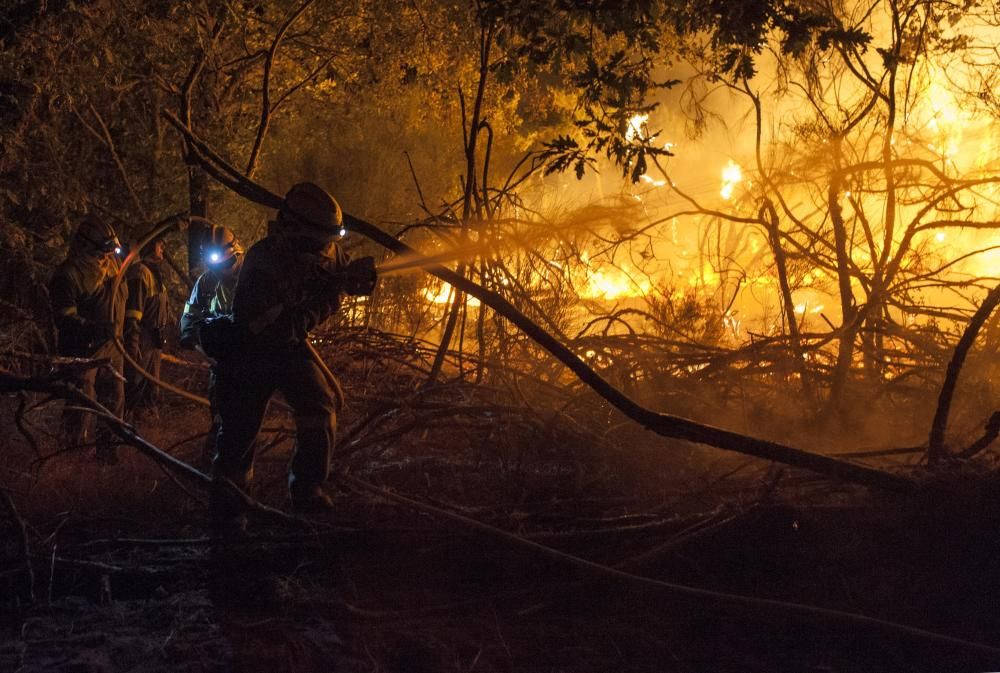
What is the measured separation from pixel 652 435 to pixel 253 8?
6818 mm

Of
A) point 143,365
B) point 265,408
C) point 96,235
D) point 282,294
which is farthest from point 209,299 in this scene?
point 143,365

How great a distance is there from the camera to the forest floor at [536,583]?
336 cm

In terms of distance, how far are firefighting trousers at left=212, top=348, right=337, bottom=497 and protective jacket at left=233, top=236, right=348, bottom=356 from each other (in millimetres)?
104

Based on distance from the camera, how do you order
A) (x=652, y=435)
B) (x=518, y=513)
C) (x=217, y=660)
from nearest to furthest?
(x=217, y=660)
(x=518, y=513)
(x=652, y=435)

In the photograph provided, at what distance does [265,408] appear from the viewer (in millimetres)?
4250

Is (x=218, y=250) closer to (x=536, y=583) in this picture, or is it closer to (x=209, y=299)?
(x=209, y=299)

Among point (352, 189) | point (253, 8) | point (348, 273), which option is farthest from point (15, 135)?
point (352, 189)

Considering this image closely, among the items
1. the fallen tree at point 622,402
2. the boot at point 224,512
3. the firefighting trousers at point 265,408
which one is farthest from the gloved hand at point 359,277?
the boot at point 224,512

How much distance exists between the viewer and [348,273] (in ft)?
13.7

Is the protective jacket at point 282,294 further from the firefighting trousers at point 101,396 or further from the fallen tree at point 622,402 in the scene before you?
the firefighting trousers at point 101,396

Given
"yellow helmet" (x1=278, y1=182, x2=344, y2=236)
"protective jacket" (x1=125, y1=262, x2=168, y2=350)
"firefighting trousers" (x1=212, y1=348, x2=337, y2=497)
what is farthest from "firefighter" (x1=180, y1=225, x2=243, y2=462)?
"protective jacket" (x1=125, y1=262, x2=168, y2=350)

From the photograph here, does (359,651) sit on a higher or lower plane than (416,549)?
lower

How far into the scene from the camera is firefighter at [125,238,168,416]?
23.2 feet

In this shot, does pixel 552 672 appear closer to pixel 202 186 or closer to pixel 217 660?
pixel 217 660
